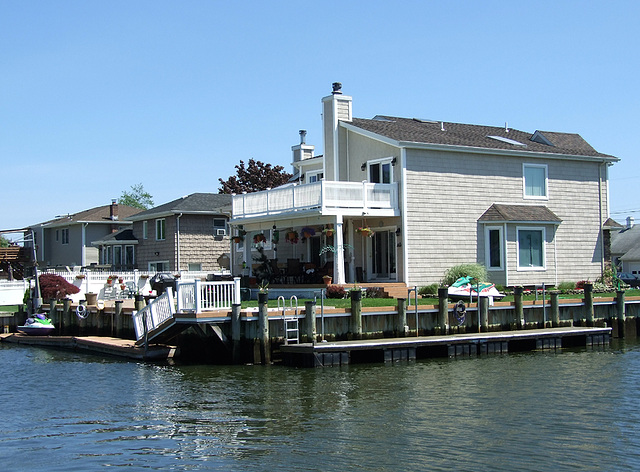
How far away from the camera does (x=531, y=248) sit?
34312mm

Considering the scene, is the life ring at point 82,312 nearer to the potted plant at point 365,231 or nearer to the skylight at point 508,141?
the potted plant at point 365,231

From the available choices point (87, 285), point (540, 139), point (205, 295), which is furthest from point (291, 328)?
point (87, 285)

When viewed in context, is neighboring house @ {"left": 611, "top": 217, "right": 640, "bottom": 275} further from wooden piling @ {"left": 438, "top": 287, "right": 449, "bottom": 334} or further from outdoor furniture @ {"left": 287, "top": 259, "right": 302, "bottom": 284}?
wooden piling @ {"left": 438, "top": 287, "right": 449, "bottom": 334}

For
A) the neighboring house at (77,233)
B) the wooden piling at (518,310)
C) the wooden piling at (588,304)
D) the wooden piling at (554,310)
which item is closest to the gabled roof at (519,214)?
the wooden piling at (588,304)

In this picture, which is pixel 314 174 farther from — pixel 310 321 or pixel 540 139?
pixel 310 321

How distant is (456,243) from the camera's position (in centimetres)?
3322

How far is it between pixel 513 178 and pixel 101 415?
23.1 meters

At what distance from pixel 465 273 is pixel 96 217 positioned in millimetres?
36577

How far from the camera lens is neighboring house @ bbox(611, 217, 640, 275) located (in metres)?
68.9

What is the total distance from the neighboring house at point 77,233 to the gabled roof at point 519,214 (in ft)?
97.7

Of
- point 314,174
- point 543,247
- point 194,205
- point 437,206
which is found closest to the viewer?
point 437,206

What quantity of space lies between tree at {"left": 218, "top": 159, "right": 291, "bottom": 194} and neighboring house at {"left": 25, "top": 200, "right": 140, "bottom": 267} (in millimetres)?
9493

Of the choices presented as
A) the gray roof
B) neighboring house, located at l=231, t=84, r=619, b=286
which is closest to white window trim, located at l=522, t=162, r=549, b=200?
neighboring house, located at l=231, t=84, r=619, b=286

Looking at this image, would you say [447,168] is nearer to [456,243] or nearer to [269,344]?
[456,243]
